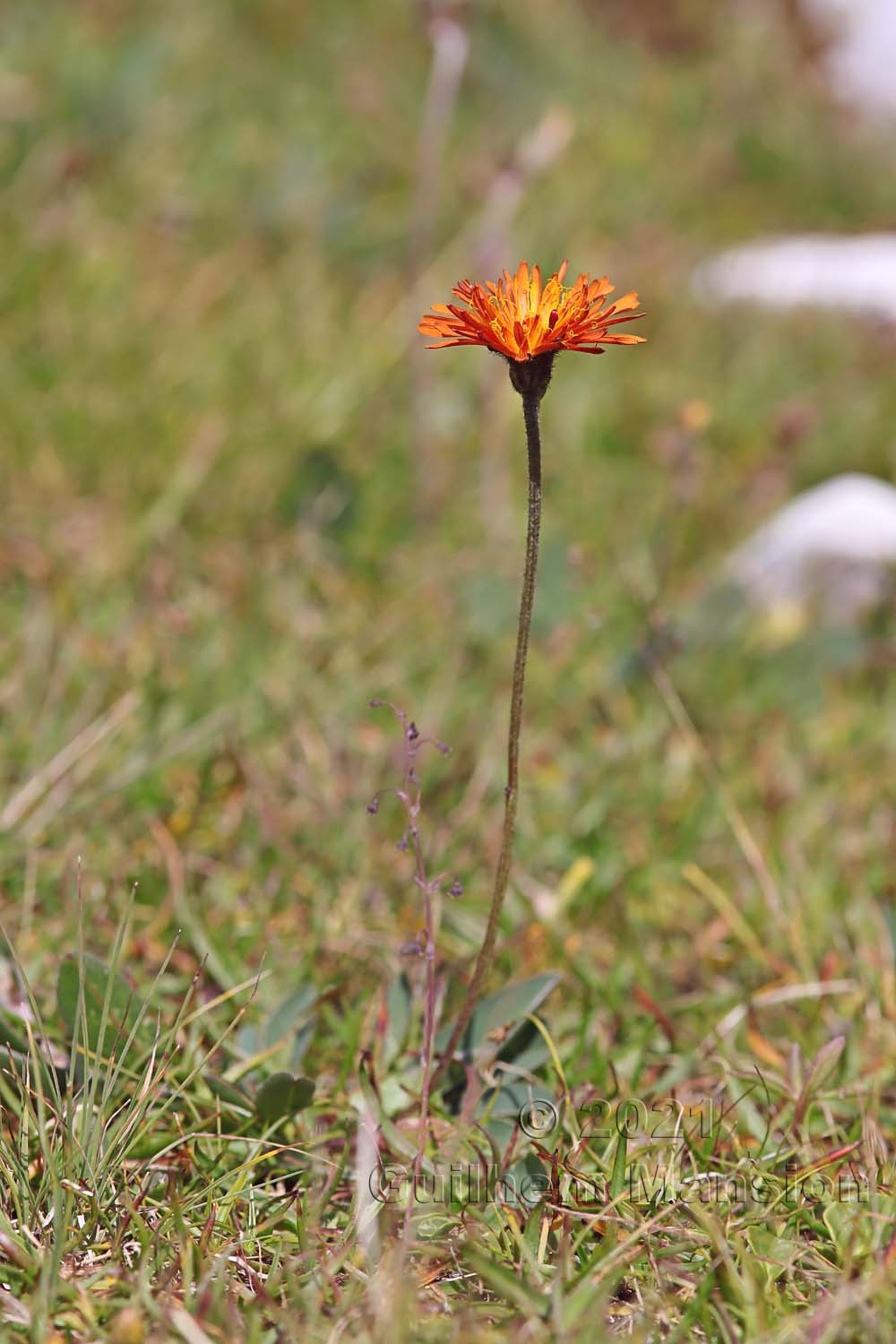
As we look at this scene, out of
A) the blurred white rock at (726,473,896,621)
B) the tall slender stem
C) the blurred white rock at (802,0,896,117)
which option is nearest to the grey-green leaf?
the tall slender stem

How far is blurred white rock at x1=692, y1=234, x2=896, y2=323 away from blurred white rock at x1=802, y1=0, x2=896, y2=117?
8.84 ft

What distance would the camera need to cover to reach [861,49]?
736 centimetres

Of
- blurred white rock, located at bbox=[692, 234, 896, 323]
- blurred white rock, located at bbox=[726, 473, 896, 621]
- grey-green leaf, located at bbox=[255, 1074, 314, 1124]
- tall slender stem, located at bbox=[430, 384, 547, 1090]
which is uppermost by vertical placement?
blurred white rock, located at bbox=[692, 234, 896, 323]

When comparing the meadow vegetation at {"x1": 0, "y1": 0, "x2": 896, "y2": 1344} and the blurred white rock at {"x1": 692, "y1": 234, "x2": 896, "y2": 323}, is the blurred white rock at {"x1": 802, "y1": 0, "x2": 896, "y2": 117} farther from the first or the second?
the meadow vegetation at {"x1": 0, "y1": 0, "x2": 896, "y2": 1344}

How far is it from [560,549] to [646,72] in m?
4.64

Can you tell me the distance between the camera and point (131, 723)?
2129 mm

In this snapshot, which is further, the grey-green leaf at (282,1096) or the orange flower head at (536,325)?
the grey-green leaf at (282,1096)

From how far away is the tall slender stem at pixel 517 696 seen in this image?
1.16 m

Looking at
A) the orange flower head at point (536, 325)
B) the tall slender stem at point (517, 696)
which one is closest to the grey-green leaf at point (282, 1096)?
the tall slender stem at point (517, 696)

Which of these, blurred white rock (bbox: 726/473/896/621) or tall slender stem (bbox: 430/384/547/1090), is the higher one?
blurred white rock (bbox: 726/473/896/621)

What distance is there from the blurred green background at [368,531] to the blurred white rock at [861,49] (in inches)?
99.2

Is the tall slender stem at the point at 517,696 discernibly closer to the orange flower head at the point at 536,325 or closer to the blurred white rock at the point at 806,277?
the orange flower head at the point at 536,325

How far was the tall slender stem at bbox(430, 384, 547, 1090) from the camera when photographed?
1.16 meters

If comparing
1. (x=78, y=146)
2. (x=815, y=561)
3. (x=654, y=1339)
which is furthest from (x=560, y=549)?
(x=78, y=146)
